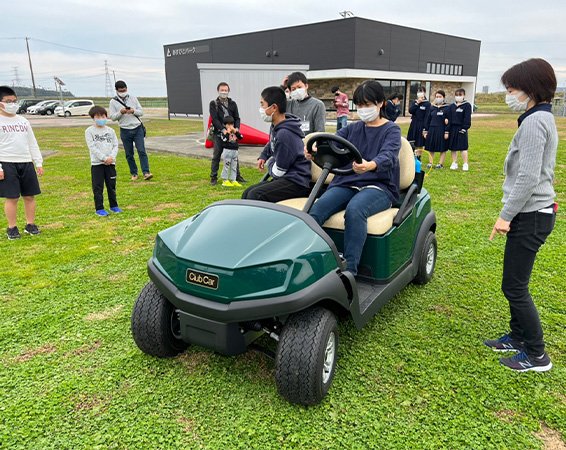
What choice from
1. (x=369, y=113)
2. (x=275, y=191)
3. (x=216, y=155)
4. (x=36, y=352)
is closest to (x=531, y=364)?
(x=369, y=113)

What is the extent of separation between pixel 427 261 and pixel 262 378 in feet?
5.91

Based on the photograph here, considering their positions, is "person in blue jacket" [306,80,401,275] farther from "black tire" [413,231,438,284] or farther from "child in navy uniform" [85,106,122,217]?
"child in navy uniform" [85,106,122,217]

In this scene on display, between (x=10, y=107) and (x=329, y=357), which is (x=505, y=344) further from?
(x=10, y=107)

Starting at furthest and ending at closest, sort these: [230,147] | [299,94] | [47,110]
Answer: [47,110]
[230,147]
[299,94]

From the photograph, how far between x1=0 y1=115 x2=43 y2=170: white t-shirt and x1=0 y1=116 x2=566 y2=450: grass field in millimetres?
1136


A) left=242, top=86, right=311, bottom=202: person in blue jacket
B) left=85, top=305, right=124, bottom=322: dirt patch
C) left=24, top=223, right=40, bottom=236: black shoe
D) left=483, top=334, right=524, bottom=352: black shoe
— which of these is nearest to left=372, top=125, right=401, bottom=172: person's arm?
left=242, top=86, right=311, bottom=202: person in blue jacket

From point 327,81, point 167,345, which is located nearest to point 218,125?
point 167,345

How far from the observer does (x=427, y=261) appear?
3.60m

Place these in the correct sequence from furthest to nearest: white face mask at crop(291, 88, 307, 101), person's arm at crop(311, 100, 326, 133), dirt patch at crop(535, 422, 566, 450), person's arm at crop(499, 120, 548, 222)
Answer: person's arm at crop(311, 100, 326, 133) → white face mask at crop(291, 88, 307, 101) → person's arm at crop(499, 120, 548, 222) → dirt patch at crop(535, 422, 566, 450)

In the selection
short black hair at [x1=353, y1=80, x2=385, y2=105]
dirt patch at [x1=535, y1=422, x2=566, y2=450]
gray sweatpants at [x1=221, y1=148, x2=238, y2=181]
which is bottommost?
dirt patch at [x1=535, y1=422, x2=566, y2=450]

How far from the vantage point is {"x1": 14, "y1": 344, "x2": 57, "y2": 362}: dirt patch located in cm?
268

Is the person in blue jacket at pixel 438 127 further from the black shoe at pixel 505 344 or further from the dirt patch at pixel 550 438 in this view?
the dirt patch at pixel 550 438

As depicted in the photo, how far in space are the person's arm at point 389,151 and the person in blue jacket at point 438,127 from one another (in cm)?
656

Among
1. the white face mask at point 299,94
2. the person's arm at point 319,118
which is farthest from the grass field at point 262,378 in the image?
the white face mask at point 299,94
